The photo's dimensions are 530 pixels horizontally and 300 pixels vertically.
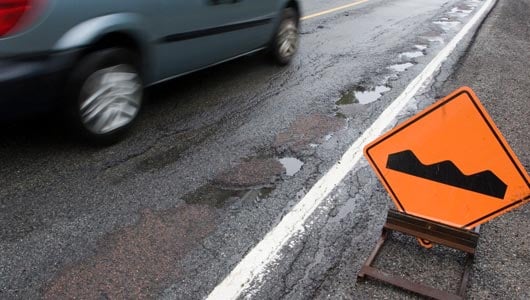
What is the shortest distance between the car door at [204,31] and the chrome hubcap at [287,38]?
0.65 m

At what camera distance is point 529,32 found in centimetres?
1161

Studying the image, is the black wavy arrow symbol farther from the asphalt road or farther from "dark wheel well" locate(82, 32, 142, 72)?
"dark wheel well" locate(82, 32, 142, 72)

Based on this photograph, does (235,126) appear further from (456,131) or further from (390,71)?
(390,71)

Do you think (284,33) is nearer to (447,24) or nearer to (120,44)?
(120,44)

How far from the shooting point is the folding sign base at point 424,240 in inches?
111

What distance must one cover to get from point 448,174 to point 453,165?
0.06 meters

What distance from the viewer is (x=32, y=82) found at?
3.48 meters

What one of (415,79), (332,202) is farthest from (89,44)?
(415,79)

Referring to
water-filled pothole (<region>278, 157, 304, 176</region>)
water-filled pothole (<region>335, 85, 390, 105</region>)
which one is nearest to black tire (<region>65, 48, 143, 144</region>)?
water-filled pothole (<region>278, 157, 304, 176</region>)

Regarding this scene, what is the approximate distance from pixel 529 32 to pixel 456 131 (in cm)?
1025

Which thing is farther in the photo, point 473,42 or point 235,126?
point 473,42

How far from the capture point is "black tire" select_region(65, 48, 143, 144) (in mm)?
3805

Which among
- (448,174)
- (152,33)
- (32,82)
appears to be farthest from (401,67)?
(32,82)

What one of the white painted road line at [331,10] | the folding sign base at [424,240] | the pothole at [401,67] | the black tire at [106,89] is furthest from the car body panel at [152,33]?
the white painted road line at [331,10]
